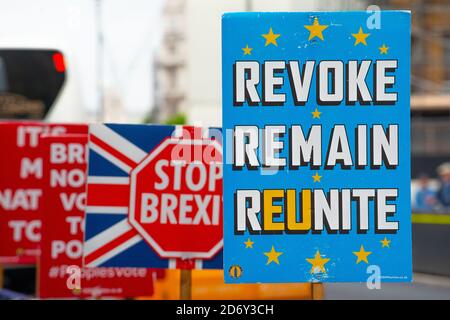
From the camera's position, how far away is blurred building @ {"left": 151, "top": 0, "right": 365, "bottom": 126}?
1015 inches

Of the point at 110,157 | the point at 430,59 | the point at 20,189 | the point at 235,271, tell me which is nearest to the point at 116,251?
the point at 110,157

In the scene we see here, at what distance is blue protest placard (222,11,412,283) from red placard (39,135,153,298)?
2438 millimetres

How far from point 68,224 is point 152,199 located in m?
1.41

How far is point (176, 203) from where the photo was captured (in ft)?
16.0

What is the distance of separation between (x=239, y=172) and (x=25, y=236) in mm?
4553

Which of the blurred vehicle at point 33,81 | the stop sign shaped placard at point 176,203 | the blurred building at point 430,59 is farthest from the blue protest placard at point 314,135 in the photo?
the blurred building at point 430,59

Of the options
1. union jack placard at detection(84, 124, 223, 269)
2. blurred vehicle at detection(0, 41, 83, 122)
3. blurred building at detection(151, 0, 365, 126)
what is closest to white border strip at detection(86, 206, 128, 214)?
union jack placard at detection(84, 124, 223, 269)

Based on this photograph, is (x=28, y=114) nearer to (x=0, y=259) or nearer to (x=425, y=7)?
(x=0, y=259)

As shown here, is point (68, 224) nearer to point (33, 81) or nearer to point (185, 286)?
point (185, 286)

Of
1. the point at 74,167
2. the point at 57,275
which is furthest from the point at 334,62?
the point at 57,275

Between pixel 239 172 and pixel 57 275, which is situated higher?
pixel 239 172

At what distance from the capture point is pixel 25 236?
7828 mm

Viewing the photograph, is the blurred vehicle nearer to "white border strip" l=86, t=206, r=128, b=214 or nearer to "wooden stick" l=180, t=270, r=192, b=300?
"white border strip" l=86, t=206, r=128, b=214

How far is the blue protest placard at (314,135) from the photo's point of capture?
3.65 m
